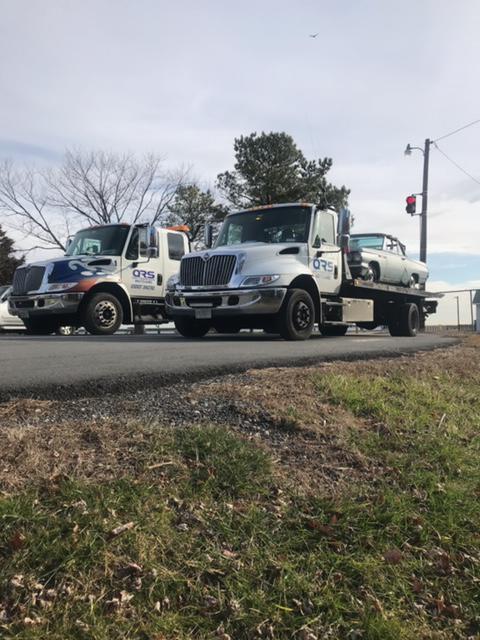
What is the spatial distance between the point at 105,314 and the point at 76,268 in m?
1.14

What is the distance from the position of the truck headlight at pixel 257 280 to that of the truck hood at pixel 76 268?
405 centimetres

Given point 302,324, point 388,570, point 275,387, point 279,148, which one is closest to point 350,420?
point 275,387

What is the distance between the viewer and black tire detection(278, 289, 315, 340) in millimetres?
10031

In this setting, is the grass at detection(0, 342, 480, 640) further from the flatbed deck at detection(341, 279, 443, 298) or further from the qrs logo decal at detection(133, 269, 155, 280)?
the qrs logo decal at detection(133, 269, 155, 280)

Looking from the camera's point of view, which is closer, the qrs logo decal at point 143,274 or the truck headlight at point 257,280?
the truck headlight at point 257,280

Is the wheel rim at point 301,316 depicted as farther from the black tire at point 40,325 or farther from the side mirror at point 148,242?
the black tire at point 40,325

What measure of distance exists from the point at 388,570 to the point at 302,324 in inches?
316

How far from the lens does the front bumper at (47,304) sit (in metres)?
11.9

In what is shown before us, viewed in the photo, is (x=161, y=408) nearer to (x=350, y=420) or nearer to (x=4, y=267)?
(x=350, y=420)

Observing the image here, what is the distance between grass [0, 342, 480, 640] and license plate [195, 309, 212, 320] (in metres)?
6.81

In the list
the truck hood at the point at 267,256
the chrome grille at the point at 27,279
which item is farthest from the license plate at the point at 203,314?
the chrome grille at the point at 27,279

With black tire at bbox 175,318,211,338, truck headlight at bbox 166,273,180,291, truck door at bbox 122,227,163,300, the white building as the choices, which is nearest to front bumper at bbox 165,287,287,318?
truck headlight at bbox 166,273,180,291

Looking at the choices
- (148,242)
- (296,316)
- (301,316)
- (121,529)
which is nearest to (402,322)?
(301,316)

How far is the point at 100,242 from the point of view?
13.4 metres
